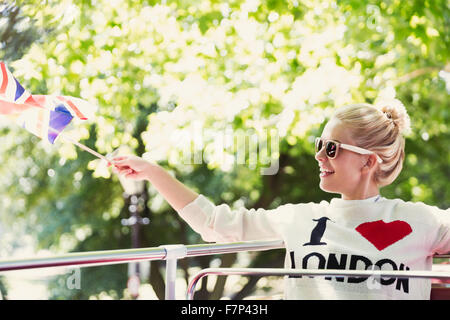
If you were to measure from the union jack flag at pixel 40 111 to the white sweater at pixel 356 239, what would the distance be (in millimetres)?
1006

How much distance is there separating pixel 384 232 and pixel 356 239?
100 millimetres

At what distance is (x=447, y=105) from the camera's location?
30.5 feet

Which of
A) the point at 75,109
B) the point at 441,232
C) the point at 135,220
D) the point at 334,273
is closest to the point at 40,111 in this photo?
the point at 75,109

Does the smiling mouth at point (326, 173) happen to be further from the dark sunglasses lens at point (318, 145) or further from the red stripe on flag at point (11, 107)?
the red stripe on flag at point (11, 107)

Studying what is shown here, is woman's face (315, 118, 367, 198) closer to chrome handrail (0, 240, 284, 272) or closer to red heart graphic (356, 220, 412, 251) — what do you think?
red heart graphic (356, 220, 412, 251)

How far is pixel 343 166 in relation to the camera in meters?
2.31

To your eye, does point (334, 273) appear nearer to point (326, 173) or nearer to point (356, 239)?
point (356, 239)

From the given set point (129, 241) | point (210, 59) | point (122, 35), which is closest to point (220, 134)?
point (210, 59)

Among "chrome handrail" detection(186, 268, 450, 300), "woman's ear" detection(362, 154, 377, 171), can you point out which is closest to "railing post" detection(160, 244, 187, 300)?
"chrome handrail" detection(186, 268, 450, 300)

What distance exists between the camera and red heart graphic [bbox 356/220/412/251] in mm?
2145

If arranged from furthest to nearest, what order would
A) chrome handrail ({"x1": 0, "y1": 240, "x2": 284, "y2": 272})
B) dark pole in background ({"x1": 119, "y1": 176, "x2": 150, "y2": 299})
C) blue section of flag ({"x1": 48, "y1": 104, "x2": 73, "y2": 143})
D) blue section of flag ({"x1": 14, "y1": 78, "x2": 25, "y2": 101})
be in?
dark pole in background ({"x1": 119, "y1": 176, "x2": 150, "y2": 299})
blue section of flag ({"x1": 48, "y1": 104, "x2": 73, "y2": 143})
blue section of flag ({"x1": 14, "y1": 78, "x2": 25, "y2": 101})
chrome handrail ({"x1": 0, "y1": 240, "x2": 284, "y2": 272})

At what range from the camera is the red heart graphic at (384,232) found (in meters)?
2.14
